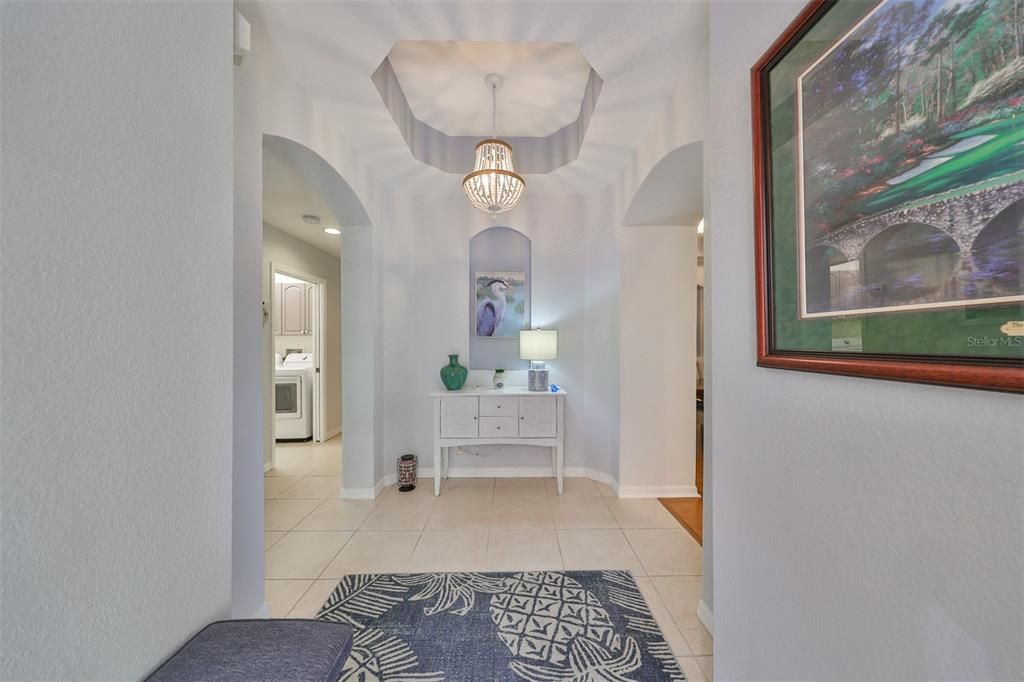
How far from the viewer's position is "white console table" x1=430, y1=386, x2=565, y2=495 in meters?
2.90

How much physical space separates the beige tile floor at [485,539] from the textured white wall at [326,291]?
65.7 inches

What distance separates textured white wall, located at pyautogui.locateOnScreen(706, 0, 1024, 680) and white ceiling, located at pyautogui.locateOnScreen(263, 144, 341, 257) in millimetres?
Result: 2281

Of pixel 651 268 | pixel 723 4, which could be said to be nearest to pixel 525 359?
pixel 651 268

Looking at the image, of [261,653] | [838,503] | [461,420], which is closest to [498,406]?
[461,420]

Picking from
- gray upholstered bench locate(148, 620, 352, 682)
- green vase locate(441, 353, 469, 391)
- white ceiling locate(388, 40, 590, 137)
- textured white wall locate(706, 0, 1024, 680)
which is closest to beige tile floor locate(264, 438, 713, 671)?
textured white wall locate(706, 0, 1024, 680)

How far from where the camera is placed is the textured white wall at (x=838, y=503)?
1.68ft

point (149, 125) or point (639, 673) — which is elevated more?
point (149, 125)

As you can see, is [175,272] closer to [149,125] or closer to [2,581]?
[149,125]

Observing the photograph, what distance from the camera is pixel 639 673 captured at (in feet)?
4.37

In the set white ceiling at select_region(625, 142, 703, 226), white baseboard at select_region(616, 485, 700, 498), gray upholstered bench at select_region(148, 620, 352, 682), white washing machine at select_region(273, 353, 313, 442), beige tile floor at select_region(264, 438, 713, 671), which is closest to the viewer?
gray upholstered bench at select_region(148, 620, 352, 682)

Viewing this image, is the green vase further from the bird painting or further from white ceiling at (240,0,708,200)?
white ceiling at (240,0,708,200)

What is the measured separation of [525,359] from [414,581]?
190 centimetres

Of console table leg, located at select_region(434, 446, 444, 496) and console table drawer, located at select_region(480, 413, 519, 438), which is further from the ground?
console table drawer, located at select_region(480, 413, 519, 438)

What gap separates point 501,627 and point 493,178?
2537mm
